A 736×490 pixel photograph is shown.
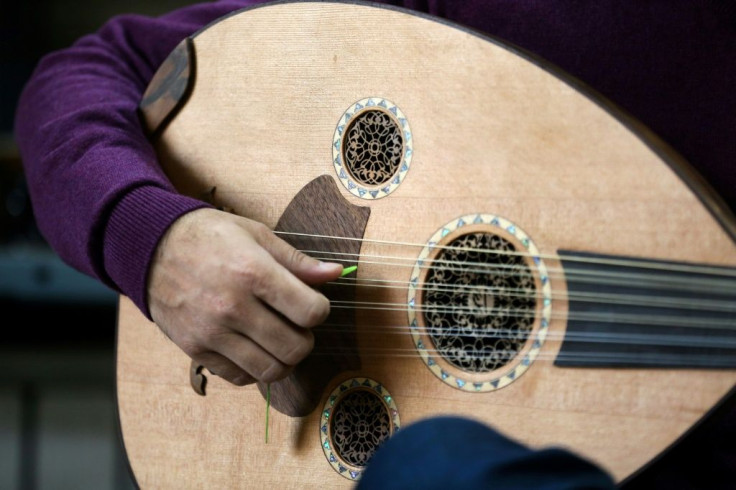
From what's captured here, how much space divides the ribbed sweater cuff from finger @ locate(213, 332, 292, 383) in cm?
13

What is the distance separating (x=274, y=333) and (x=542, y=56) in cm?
44

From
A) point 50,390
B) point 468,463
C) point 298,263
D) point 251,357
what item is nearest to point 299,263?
point 298,263

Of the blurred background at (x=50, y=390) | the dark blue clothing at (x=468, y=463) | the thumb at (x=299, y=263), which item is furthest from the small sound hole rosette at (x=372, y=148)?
the blurred background at (x=50, y=390)

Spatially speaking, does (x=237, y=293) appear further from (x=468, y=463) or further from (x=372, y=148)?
(x=468, y=463)

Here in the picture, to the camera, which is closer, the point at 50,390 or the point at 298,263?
the point at 298,263

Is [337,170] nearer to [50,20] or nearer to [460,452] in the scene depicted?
[460,452]

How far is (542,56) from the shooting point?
0.96 metres

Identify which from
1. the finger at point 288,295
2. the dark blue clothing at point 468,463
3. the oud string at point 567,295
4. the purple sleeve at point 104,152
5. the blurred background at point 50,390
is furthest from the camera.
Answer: the blurred background at point 50,390

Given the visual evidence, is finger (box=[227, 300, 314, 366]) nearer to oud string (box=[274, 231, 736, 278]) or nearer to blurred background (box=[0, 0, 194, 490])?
oud string (box=[274, 231, 736, 278])

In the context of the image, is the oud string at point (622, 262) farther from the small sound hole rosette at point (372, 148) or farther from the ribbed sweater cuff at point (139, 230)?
the ribbed sweater cuff at point (139, 230)

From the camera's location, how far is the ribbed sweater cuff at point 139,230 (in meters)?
0.91

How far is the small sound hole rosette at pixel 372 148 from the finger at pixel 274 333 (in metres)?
0.17

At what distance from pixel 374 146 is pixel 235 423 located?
0.38 metres

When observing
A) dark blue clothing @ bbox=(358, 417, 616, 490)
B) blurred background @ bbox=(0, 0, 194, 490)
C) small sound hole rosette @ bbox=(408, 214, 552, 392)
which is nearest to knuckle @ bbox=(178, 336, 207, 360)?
small sound hole rosette @ bbox=(408, 214, 552, 392)
